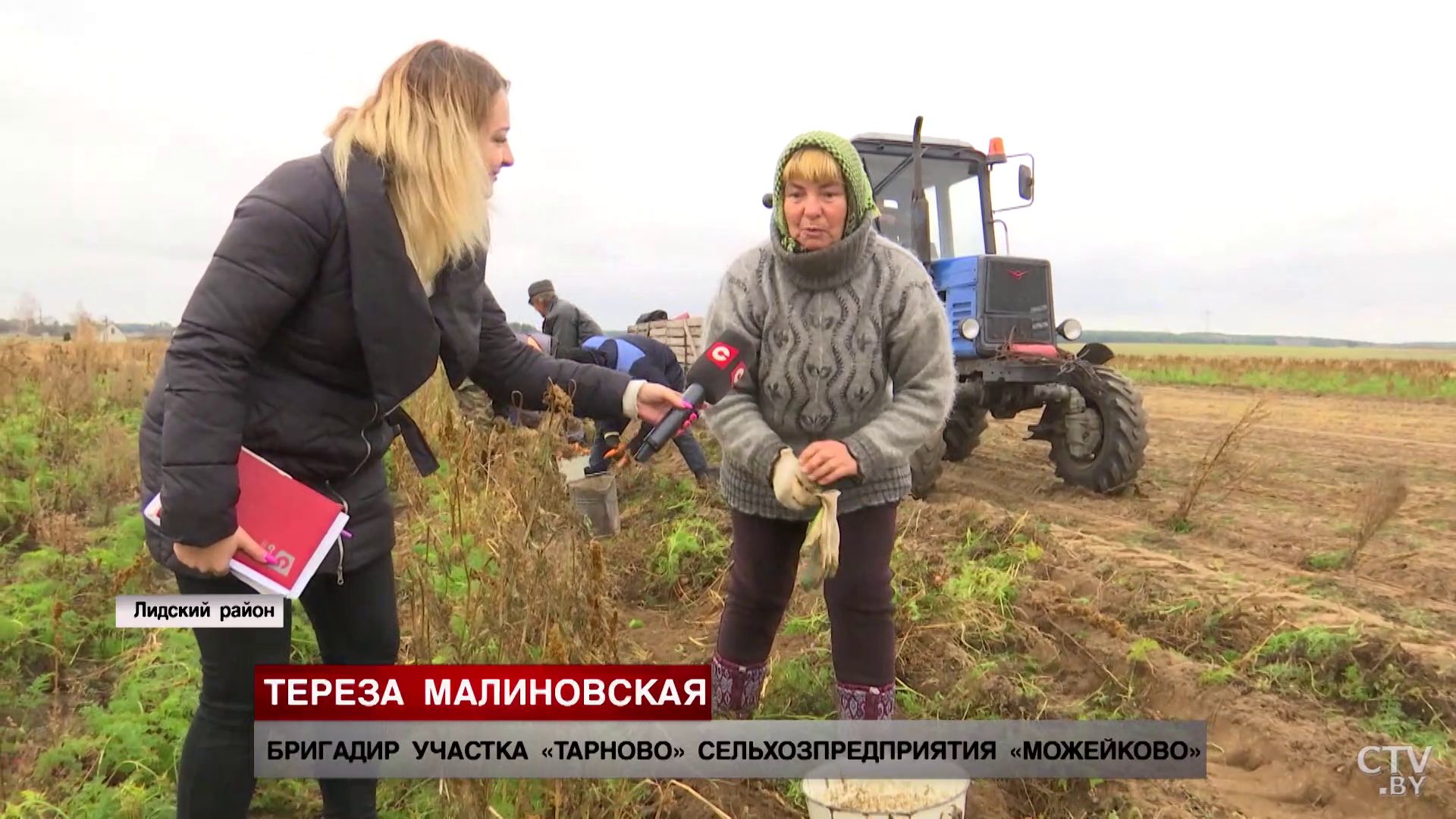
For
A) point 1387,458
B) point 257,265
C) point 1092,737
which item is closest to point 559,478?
point 257,265

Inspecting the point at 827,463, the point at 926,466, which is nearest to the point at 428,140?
the point at 827,463

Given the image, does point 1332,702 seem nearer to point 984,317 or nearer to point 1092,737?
point 1092,737

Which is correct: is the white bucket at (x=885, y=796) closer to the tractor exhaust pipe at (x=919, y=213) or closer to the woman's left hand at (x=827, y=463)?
the woman's left hand at (x=827, y=463)

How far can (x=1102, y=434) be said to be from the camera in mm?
6391

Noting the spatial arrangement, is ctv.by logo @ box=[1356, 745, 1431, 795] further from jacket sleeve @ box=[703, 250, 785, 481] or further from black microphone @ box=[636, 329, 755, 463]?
black microphone @ box=[636, 329, 755, 463]

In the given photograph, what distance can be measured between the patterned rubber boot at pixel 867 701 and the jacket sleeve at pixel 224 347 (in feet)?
5.04

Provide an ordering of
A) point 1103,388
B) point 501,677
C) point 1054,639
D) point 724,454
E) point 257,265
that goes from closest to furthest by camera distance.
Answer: point 257,265
point 501,677
point 724,454
point 1054,639
point 1103,388

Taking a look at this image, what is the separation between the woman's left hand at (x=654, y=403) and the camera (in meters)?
2.17

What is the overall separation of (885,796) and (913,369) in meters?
0.99

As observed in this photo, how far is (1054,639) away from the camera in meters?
3.46

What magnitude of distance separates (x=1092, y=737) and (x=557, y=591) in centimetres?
156

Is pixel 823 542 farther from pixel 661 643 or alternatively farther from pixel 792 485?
pixel 661 643

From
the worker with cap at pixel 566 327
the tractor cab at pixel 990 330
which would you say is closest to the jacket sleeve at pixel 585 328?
the worker with cap at pixel 566 327
